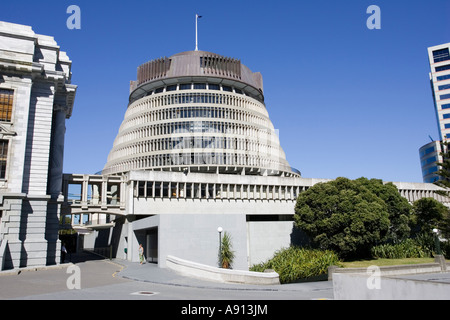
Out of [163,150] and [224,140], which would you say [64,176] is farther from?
[224,140]

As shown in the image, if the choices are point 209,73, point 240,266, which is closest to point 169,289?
point 240,266

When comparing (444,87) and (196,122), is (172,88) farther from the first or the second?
Result: (444,87)

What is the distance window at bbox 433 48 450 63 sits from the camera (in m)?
110

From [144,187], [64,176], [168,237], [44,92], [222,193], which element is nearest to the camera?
[168,237]

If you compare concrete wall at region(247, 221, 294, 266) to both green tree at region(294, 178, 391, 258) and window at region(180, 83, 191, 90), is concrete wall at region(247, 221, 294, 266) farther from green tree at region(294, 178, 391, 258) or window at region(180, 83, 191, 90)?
window at region(180, 83, 191, 90)

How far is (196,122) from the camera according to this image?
80.2 metres

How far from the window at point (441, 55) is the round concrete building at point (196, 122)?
61.6 m

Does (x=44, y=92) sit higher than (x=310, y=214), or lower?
higher

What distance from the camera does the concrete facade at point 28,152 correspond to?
1267 inches

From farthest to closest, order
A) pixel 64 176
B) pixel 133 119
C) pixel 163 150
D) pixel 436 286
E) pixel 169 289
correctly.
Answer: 1. pixel 133 119
2. pixel 163 150
3. pixel 64 176
4. pixel 169 289
5. pixel 436 286

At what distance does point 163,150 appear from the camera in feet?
263

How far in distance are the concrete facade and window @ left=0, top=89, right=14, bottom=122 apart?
0.08m

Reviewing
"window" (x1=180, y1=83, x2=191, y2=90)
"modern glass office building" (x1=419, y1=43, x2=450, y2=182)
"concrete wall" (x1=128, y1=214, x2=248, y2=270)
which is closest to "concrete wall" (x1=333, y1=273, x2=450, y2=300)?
"concrete wall" (x1=128, y1=214, x2=248, y2=270)

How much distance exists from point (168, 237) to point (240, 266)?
10.8 m
